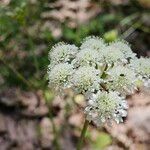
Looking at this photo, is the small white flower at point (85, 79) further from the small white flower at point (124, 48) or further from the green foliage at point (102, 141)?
the green foliage at point (102, 141)

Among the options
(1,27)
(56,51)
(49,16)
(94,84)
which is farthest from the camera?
(49,16)

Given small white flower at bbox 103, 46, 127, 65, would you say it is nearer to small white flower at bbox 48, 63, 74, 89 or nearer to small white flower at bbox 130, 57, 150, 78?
small white flower at bbox 130, 57, 150, 78

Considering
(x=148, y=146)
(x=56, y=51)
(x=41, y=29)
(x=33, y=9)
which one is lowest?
(x=148, y=146)

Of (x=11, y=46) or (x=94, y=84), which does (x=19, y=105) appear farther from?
(x=94, y=84)

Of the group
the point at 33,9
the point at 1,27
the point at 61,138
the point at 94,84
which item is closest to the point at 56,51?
the point at 94,84

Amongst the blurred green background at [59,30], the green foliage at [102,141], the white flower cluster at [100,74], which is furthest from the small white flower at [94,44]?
the green foliage at [102,141]

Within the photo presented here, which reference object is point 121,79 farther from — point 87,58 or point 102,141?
point 102,141

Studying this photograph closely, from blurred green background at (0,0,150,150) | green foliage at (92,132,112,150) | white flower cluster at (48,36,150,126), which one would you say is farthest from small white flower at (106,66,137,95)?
green foliage at (92,132,112,150)
